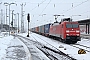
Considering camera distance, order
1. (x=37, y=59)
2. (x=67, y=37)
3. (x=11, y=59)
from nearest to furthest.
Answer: (x=11, y=59) → (x=37, y=59) → (x=67, y=37)

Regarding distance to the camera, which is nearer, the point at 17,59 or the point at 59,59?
the point at 17,59

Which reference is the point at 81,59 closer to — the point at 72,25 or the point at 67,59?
the point at 67,59

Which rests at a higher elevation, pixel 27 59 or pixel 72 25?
pixel 72 25

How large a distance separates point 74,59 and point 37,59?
2.23 m

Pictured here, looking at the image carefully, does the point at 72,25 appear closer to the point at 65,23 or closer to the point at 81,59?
the point at 65,23

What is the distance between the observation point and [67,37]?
2705cm

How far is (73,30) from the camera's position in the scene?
90.1 ft

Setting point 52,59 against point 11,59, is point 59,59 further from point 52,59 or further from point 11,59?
point 11,59

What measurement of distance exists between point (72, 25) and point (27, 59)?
53.4 ft

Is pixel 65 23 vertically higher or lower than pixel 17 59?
higher

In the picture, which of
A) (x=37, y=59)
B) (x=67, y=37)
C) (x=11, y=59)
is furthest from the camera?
(x=67, y=37)

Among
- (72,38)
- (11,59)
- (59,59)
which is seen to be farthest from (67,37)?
(11,59)

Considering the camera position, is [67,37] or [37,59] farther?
[67,37]

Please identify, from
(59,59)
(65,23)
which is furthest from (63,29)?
(59,59)
